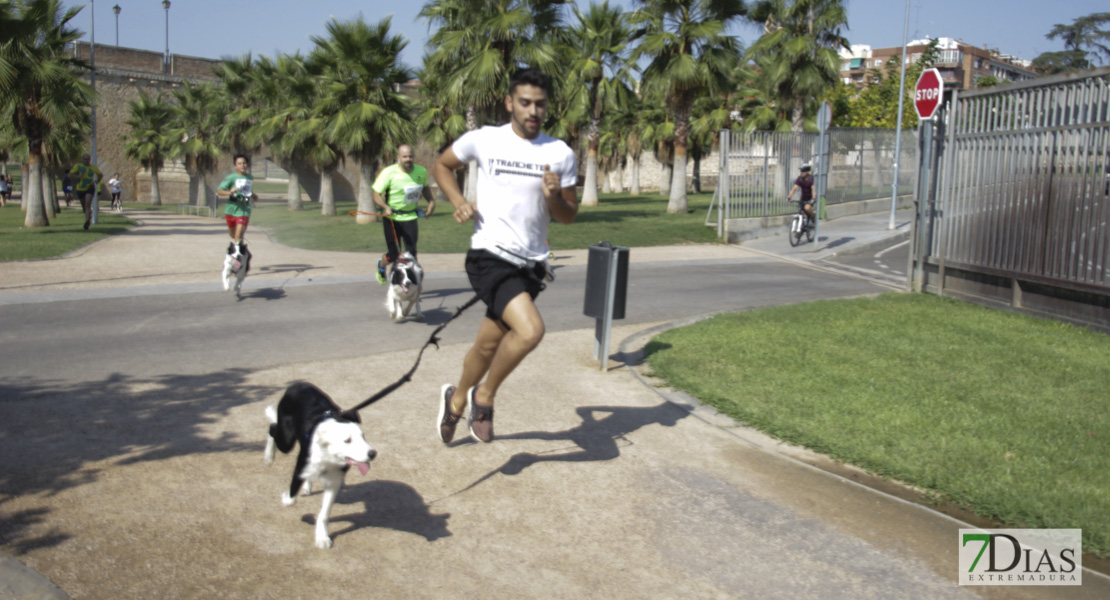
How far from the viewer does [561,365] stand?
753cm

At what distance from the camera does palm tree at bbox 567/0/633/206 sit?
34.9 metres

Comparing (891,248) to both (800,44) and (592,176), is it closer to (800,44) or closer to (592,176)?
(800,44)

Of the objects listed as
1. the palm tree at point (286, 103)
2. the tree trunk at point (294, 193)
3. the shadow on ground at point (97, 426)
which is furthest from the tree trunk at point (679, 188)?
the shadow on ground at point (97, 426)

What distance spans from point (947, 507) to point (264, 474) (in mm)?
3615

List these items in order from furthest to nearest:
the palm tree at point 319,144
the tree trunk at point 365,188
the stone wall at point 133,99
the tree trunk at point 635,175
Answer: the tree trunk at point 635,175 → the stone wall at point 133,99 → the palm tree at point 319,144 → the tree trunk at point 365,188

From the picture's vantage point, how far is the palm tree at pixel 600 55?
3494cm

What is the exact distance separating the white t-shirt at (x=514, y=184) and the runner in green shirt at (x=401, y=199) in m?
5.45

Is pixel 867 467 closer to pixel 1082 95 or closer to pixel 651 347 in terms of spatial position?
pixel 651 347

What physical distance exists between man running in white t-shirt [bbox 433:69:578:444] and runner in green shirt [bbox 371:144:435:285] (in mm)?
5404

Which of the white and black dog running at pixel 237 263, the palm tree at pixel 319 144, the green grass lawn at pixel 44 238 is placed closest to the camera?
the white and black dog running at pixel 237 263

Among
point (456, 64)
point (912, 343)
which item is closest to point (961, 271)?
point (912, 343)

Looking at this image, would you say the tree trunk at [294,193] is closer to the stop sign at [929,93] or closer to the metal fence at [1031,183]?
the stop sign at [929,93]

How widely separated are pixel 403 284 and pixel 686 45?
71.9 feet

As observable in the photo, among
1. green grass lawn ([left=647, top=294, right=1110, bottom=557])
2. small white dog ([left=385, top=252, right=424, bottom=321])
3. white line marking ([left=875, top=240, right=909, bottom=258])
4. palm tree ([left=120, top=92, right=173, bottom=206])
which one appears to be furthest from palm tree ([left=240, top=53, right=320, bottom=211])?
green grass lawn ([left=647, top=294, right=1110, bottom=557])
